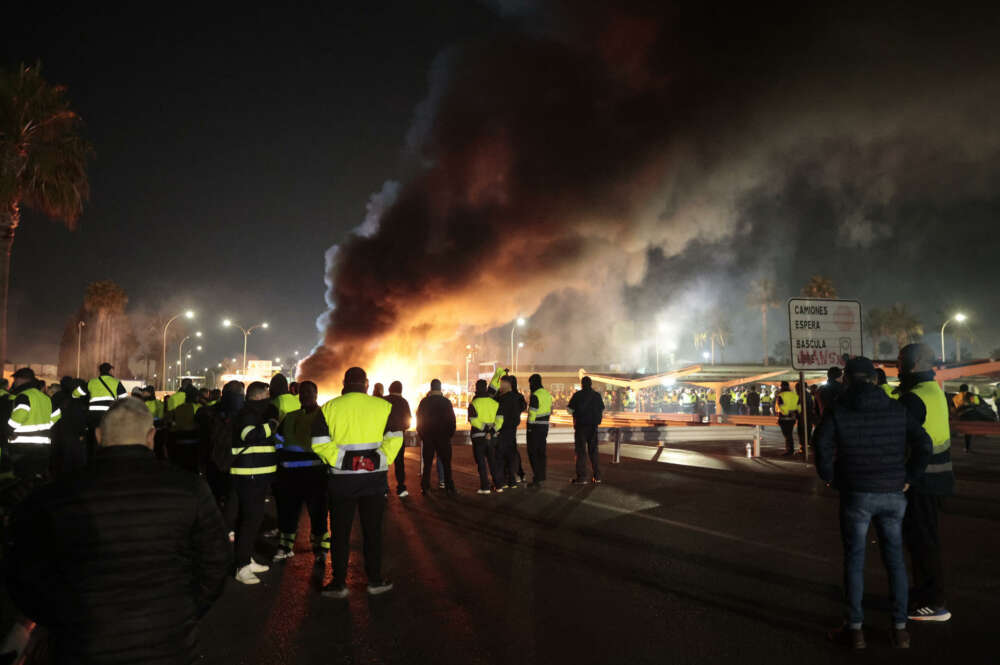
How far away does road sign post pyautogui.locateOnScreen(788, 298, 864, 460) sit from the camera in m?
12.9

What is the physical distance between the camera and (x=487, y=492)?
35.8ft

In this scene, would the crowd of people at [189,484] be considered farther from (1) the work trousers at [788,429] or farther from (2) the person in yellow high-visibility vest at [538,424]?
(1) the work trousers at [788,429]

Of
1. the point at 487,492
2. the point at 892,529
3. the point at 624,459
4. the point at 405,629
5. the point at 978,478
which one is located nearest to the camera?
the point at 892,529

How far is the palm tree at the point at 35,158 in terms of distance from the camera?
16.9 m

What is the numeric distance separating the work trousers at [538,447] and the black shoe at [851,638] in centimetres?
681

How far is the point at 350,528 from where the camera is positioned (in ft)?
18.5

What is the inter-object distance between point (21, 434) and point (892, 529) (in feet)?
32.3

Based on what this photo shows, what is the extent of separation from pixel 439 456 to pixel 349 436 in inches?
217

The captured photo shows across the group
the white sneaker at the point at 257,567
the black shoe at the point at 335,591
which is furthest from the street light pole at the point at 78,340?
the black shoe at the point at 335,591

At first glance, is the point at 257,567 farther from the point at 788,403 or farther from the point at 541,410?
the point at 788,403

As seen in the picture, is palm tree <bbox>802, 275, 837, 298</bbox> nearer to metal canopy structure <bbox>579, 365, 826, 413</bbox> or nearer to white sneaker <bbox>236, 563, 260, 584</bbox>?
metal canopy structure <bbox>579, 365, 826, 413</bbox>

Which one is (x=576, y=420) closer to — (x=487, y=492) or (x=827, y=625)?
(x=487, y=492)

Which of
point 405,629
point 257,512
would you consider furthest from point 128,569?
point 257,512

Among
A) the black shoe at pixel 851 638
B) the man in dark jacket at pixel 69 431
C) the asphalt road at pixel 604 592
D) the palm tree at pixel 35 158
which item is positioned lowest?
the asphalt road at pixel 604 592
